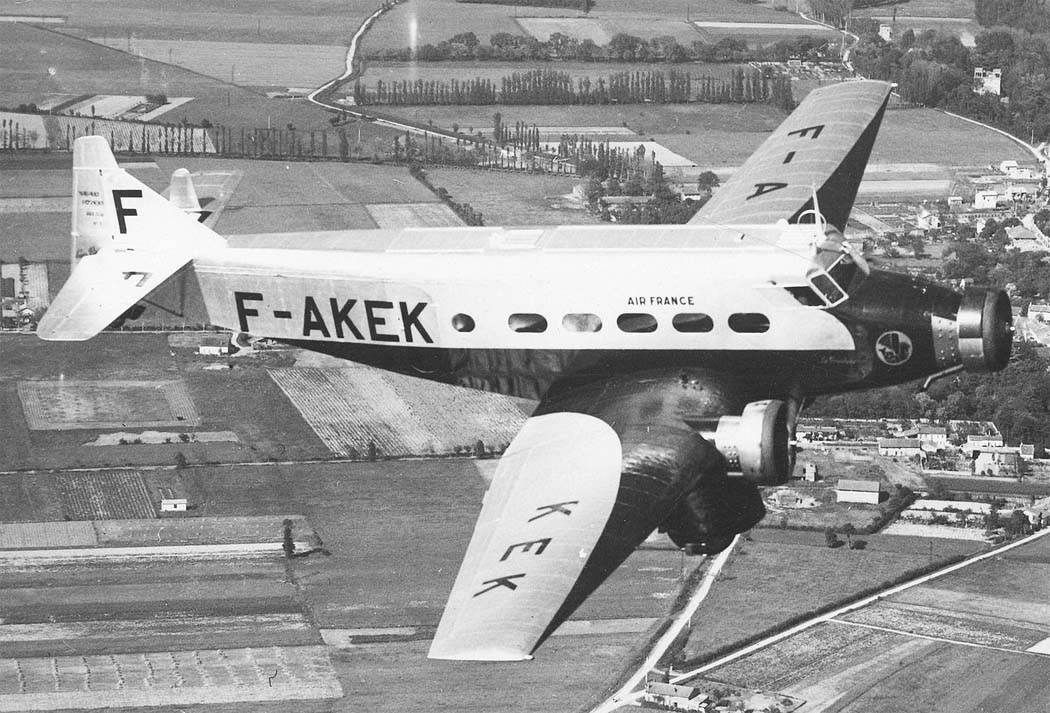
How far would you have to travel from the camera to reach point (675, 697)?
7975cm

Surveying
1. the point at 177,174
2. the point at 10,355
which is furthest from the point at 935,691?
the point at 10,355

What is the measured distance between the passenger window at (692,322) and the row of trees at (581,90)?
444ft

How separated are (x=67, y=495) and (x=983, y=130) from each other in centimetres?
11690

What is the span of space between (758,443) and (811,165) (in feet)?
56.5

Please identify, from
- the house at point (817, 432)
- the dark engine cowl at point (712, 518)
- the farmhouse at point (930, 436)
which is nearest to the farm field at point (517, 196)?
the house at point (817, 432)

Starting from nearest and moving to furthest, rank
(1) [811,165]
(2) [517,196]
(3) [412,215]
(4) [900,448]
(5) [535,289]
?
(5) [535,289] → (1) [811,165] → (4) [900,448] → (3) [412,215] → (2) [517,196]

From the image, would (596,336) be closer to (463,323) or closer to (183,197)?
(463,323)

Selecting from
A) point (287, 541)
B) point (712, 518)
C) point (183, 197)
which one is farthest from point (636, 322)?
point (287, 541)

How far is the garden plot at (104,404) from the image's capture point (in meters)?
110

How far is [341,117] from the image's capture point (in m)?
→ 180

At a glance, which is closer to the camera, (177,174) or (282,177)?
(177,174)

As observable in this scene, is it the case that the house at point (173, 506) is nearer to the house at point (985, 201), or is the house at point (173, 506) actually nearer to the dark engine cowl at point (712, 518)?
the dark engine cowl at point (712, 518)

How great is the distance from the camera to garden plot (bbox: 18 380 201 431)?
109500 millimetres

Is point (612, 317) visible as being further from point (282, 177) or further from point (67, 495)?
point (282, 177)
